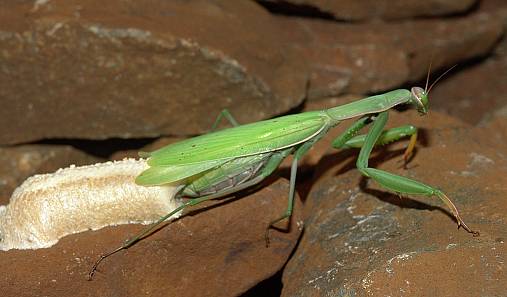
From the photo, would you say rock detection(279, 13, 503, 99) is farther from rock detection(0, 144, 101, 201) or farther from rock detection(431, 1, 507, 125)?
rock detection(0, 144, 101, 201)

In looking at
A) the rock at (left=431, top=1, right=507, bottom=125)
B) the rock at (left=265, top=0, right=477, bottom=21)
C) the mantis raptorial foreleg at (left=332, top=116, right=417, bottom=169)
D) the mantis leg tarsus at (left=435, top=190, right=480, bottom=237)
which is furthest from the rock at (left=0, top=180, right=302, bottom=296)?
the rock at (left=431, top=1, right=507, bottom=125)

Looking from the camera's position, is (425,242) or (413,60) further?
(413,60)

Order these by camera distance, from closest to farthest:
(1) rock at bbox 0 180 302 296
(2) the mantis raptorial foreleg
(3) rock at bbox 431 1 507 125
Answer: (1) rock at bbox 0 180 302 296 → (2) the mantis raptorial foreleg → (3) rock at bbox 431 1 507 125

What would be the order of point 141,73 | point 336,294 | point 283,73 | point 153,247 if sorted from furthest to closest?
point 283,73 → point 141,73 → point 153,247 → point 336,294

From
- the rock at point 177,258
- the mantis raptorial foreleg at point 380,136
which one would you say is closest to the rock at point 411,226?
the mantis raptorial foreleg at point 380,136

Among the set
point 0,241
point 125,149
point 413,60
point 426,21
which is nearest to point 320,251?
point 0,241

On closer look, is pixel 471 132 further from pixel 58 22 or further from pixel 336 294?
pixel 58 22

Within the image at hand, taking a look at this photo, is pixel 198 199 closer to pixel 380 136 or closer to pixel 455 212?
pixel 380 136
